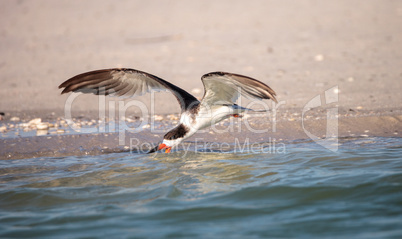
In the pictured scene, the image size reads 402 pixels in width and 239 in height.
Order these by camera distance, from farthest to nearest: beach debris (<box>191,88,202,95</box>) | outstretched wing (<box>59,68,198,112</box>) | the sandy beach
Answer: beach debris (<box>191,88,202,95</box>), the sandy beach, outstretched wing (<box>59,68,198,112</box>)

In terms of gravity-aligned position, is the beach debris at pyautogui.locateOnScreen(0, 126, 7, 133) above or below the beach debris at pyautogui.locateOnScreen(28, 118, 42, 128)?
below

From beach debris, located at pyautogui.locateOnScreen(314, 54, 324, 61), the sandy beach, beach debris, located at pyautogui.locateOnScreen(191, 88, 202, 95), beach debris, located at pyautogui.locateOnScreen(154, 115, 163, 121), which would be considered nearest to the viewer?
the sandy beach

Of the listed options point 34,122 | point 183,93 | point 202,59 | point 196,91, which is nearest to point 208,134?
point 183,93

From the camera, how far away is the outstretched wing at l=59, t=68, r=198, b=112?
231 inches

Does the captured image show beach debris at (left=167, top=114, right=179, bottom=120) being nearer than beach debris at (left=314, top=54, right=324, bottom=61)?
Yes

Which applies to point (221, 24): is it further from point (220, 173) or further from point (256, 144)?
point (220, 173)

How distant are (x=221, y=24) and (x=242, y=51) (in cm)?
182

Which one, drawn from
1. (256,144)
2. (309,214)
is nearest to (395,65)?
(256,144)

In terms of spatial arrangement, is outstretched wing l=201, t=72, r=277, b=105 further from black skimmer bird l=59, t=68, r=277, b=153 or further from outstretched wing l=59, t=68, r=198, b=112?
outstretched wing l=59, t=68, r=198, b=112

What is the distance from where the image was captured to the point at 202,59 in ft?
32.8

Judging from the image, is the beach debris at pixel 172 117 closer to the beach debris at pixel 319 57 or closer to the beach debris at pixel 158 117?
the beach debris at pixel 158 117

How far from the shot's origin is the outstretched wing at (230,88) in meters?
4.67

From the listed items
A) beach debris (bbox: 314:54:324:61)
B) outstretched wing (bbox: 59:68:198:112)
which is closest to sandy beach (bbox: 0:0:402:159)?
beach debris (bbox: 314:54:324:61)

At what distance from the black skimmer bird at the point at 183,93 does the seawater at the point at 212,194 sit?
0.34 m
